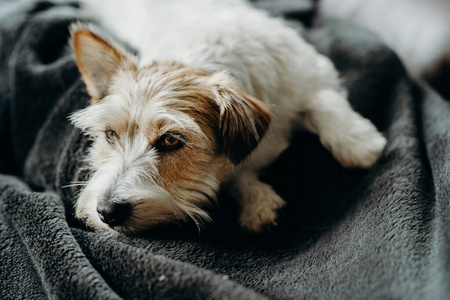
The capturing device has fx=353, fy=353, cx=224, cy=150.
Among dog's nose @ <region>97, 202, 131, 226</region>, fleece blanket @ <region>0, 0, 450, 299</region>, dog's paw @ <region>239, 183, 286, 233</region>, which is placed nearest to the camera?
fleece blanket @ <region>0, 0, 450, 299</region>

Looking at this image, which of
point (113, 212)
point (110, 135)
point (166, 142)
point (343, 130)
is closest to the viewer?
point (113, 212)

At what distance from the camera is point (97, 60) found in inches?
62.7

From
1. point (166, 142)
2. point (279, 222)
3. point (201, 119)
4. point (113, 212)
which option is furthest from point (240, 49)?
point (113, 212)

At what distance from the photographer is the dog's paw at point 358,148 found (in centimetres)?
158

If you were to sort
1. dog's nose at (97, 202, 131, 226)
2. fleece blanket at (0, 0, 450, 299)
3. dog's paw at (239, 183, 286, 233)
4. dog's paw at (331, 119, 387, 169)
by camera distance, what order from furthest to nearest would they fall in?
dog's paw at (331, 119, 387, 169), dog's paw at (239, 183, 286, 233), dog's nose at (97, 202, 131, 226), fleece blanket at (0, 0, 450, 299)

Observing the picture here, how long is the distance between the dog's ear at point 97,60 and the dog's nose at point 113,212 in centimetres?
58

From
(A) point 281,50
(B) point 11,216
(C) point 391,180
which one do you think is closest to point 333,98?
(A) point 281,50

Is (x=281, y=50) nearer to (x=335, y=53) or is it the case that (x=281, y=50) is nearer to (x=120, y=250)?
(x=335, y=53)

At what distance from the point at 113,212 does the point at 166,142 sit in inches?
12.9

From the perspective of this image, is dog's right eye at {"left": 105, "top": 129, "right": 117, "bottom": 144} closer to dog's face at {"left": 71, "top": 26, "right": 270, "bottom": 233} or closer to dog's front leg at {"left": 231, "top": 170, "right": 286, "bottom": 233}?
dog's face at {"left": 71, "top": 26, "right": 270, "bottom": 233}

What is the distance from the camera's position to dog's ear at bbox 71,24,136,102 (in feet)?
5.00

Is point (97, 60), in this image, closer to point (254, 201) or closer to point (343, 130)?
point (254, 201)

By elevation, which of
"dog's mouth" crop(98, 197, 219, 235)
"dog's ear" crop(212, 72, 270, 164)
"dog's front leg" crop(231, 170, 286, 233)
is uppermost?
"dog's ear" crop(212, 72, 270, 164)

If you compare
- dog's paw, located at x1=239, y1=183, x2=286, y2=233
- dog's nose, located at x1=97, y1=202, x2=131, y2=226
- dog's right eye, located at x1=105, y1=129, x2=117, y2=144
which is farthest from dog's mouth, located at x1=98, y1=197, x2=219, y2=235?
dog's right eye, located at x1=105, y1=129, x2=117, y2=144
